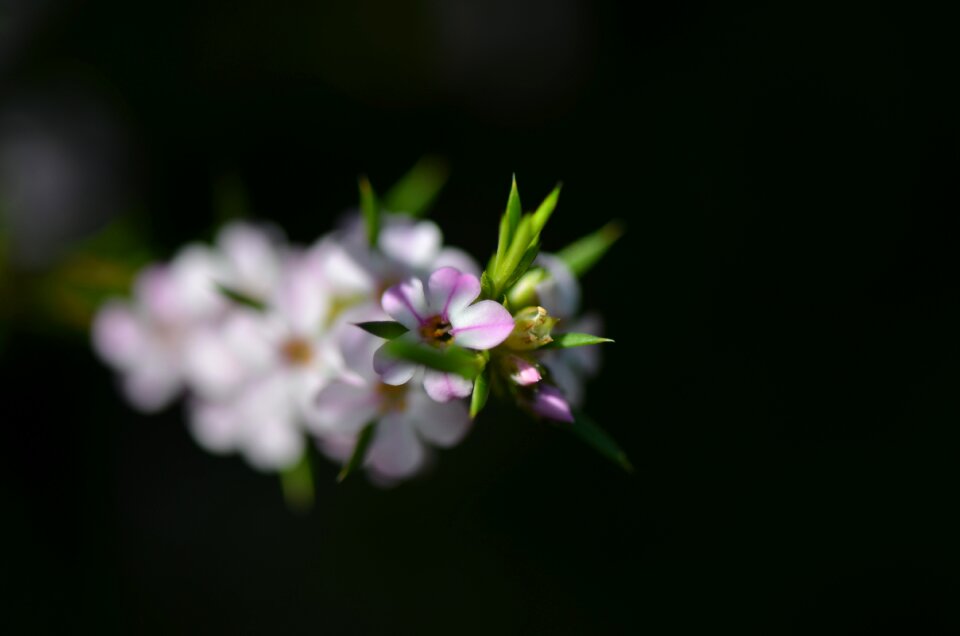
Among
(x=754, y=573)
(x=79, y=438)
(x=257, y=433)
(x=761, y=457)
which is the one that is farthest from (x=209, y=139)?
(x=754, y=573)

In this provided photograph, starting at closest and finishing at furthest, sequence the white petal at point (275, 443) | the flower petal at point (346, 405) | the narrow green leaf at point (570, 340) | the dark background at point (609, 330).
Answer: the narrow green leaf at point (570, 340)
the flower petal at point (346, 405)
the white petal at point (275, 443)
the dark background at point (609, 330)

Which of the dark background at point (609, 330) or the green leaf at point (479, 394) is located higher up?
the dark background at point (609, 330)

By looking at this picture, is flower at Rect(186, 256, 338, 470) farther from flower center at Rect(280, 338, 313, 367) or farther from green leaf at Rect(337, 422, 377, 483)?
green leaf at Rect(337, 422, 377, 483)

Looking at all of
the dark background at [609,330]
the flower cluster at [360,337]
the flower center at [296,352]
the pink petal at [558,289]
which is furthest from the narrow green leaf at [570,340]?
the dark background at [609,330]

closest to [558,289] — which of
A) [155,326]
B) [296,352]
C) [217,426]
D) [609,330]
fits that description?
[296,352]

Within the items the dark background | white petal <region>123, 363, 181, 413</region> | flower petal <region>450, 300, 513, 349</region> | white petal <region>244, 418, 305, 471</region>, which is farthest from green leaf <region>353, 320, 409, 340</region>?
the dark background

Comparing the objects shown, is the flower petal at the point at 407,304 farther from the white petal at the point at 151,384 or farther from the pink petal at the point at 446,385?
the white petal at the point at 151,384
